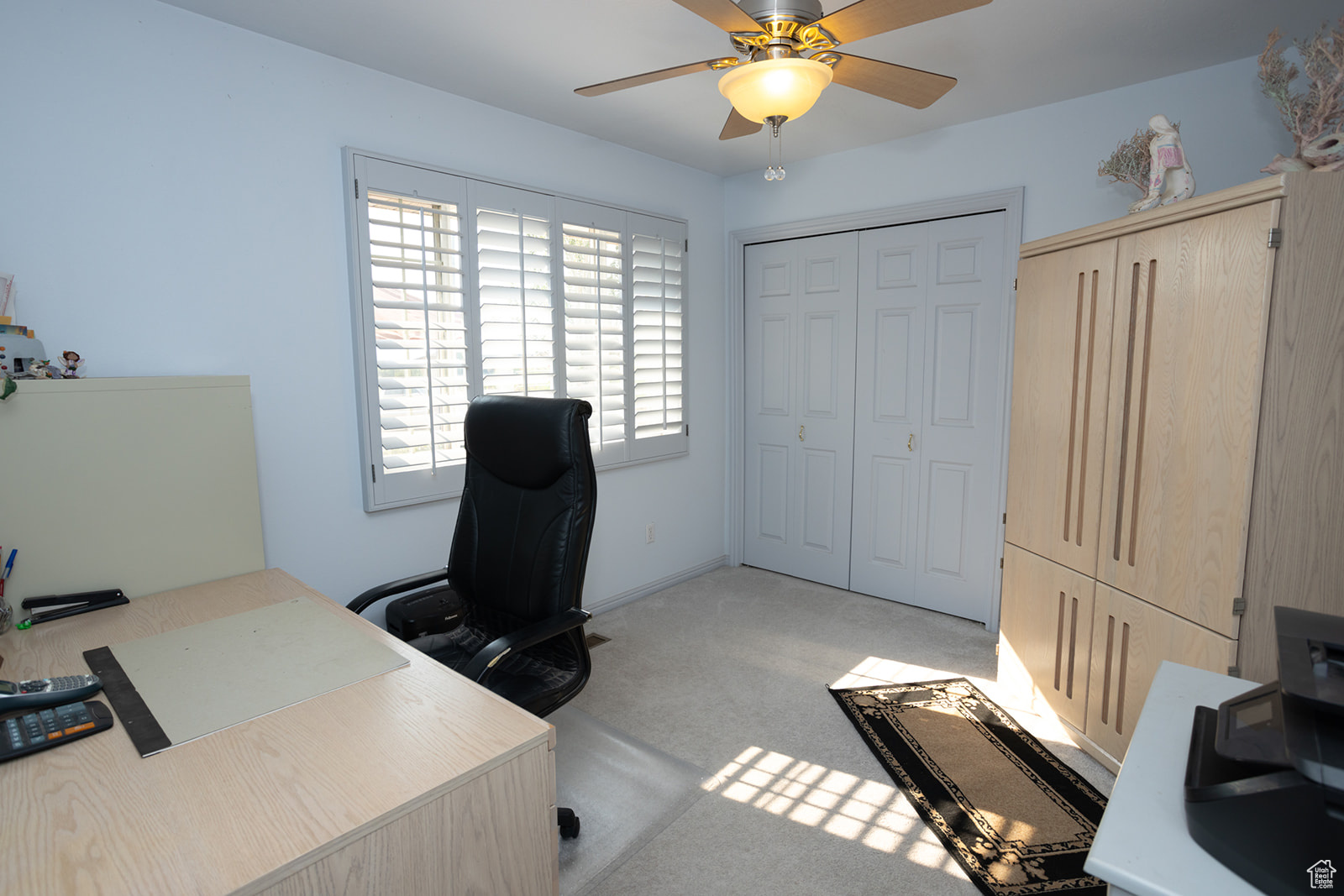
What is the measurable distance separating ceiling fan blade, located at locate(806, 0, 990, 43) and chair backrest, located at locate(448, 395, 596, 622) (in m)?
1.15

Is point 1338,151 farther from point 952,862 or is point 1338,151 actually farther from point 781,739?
point 781,739

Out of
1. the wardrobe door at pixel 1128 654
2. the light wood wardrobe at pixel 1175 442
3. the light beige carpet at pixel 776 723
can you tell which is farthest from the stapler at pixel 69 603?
the wardrobe door at pixel 1128 654

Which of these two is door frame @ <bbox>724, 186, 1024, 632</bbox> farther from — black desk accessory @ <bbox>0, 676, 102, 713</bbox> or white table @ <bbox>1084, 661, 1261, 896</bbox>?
black desk accessory @ <bbox>0, 676, 102, 713</bbox>

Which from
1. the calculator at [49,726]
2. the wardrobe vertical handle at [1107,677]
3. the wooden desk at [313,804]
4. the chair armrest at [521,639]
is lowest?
the wardrobe vertical handle at [1107,677]

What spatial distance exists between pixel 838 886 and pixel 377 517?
2.09 metres

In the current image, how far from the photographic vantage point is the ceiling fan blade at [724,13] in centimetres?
147

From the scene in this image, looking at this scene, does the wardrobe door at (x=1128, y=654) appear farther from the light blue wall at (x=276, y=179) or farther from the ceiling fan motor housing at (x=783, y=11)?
the ceiling fan motor housing at (x=783, y=11)

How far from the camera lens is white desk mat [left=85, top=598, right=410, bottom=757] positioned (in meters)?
1.16

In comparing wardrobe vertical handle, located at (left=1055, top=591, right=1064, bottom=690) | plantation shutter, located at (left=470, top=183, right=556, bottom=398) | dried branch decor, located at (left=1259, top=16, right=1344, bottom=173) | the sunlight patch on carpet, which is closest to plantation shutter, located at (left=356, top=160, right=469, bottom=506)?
plantation shutter, located at (left=470, top=183, right=556, bottom=398)

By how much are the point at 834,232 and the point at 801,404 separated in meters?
1.03

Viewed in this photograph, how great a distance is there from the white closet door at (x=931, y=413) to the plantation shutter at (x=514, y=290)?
1787mm

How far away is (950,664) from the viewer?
298cm

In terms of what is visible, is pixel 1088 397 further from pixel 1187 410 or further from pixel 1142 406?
pixel 1187 410

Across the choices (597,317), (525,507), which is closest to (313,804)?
(525,507)
